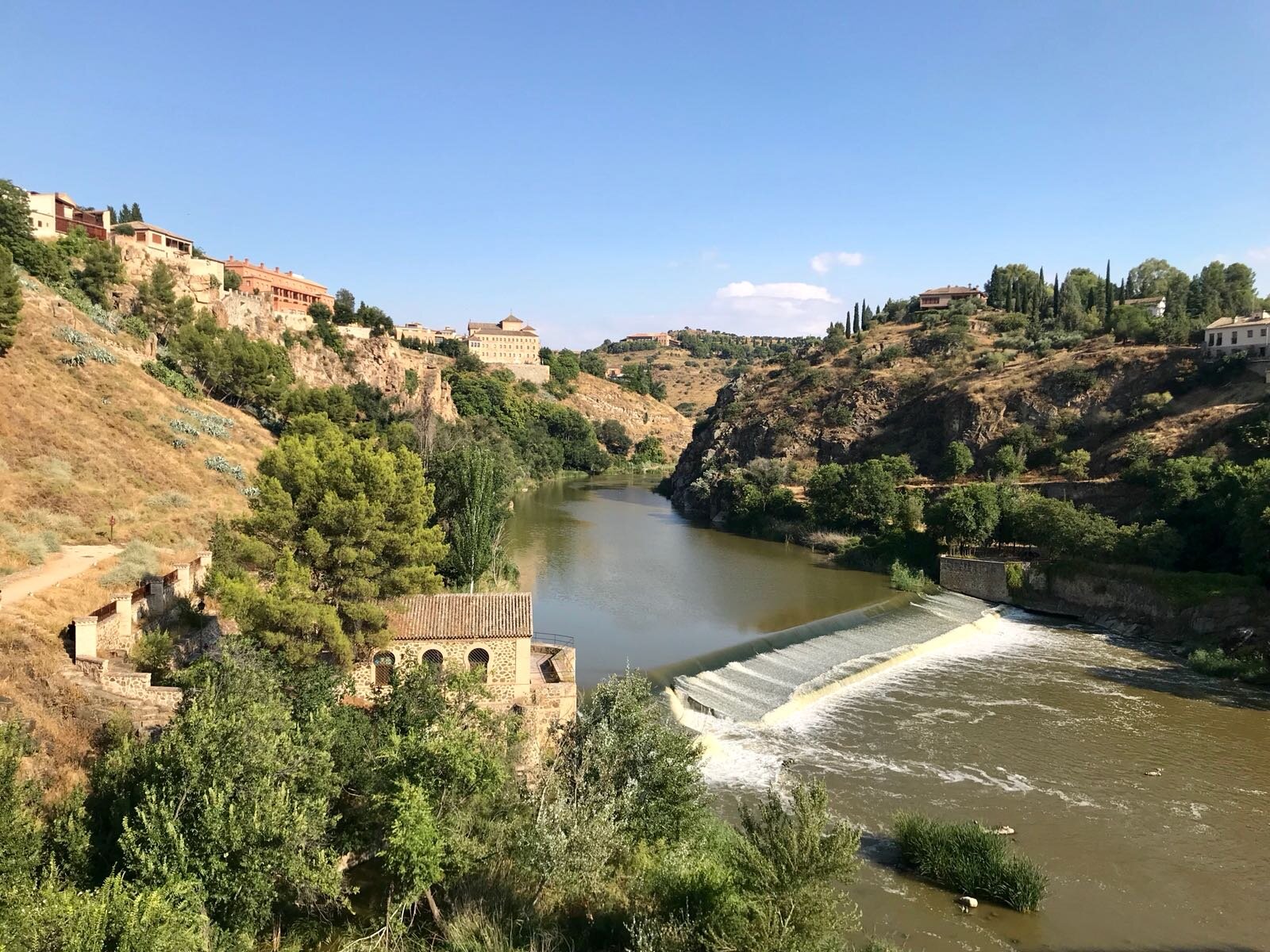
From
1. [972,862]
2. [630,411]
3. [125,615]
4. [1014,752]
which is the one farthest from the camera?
[630,411]

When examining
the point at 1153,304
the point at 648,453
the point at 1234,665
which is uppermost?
the point at 1153,304

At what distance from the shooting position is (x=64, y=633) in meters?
14.5

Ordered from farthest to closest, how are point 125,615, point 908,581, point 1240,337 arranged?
point 1240,337
point 908,581
point 125,615

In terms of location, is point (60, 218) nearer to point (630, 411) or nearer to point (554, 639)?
point (554, 639)

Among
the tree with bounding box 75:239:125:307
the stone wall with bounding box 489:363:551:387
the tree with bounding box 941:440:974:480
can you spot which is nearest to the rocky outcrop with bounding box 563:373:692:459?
the stone wall with bounding box 489:363:551:387

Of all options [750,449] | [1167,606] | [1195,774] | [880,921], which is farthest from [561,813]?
[750,449]

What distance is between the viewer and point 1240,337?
47.8 metres

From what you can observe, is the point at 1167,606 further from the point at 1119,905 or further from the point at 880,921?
the point at 880,921

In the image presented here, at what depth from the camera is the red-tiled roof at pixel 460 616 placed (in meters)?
16.9

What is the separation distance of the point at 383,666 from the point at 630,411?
9650 centimetres

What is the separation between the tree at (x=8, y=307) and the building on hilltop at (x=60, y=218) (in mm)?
21123

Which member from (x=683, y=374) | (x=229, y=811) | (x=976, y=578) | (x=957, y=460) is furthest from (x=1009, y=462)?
(x=683, y=374)

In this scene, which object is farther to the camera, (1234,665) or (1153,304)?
(1153,304)

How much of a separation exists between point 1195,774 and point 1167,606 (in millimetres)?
12901
